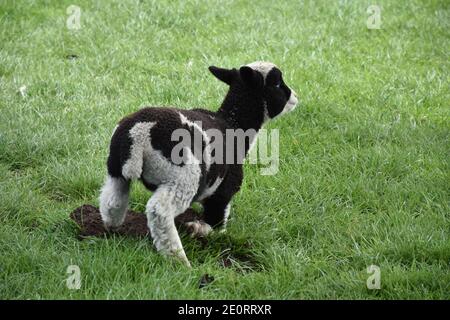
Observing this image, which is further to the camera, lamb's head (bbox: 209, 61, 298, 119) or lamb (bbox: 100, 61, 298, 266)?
lamb's head (bbox: 209, 61, 298, 119)

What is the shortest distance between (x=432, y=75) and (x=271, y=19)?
7.54 feet

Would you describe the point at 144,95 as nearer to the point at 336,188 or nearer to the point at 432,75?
the point at 336,188

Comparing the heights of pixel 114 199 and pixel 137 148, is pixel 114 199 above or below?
below

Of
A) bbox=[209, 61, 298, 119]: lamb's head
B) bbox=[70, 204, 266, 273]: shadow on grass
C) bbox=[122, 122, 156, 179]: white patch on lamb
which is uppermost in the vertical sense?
bbox=[209, 61, 298, 119]: lamb's head

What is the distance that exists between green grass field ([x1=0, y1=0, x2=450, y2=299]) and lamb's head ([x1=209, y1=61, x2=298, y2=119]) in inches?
31.4

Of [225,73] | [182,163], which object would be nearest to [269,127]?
[225,73]

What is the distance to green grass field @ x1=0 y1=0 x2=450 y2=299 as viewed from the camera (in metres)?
4.32

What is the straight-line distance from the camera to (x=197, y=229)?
4.79 metres

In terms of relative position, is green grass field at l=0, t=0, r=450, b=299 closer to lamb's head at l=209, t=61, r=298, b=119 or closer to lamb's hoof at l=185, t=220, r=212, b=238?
lamb's hoof at l=185, t=220, r=212, b=238

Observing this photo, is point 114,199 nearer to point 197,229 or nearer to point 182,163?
point 182,163

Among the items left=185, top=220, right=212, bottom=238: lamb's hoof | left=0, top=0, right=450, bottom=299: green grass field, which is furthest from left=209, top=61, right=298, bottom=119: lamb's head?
left=185, top=220, right=212, bottom=238: lamb's hoof

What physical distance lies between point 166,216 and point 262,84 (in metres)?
1.24

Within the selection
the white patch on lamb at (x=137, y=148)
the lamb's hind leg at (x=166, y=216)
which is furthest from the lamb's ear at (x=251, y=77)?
the lamb's hind leg at (x=166, y=216)

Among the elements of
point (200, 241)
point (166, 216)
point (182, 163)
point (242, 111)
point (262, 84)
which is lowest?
point (200, 241)
